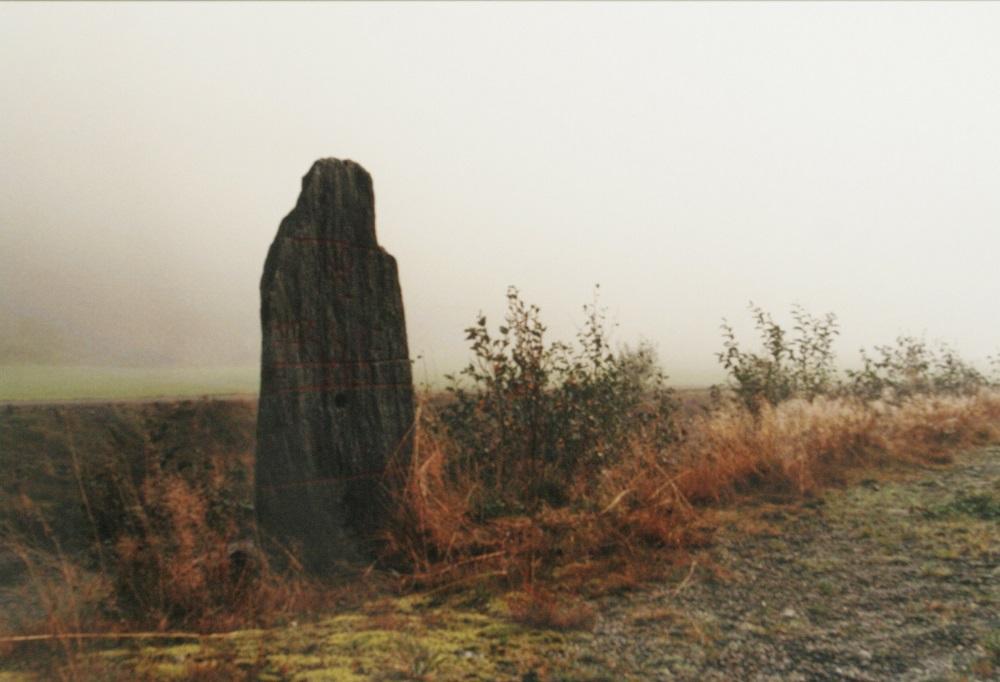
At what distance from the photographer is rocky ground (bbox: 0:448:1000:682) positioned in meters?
2.96

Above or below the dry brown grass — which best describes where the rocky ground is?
below

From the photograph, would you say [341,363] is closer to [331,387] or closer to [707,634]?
[331,387]

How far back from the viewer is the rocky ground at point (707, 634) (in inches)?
117

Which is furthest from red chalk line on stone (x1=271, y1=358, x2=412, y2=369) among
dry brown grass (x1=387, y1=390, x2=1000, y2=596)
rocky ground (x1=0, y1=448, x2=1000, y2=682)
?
rocky ground (x1=0, y1=448, x2=1000, y2=682)

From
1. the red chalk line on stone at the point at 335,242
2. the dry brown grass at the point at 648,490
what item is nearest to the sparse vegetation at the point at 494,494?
the dry brown grass at the point at 648,490

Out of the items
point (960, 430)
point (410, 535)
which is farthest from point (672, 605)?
point (960, 430)

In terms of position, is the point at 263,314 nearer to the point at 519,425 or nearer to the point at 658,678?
the point at 519,425

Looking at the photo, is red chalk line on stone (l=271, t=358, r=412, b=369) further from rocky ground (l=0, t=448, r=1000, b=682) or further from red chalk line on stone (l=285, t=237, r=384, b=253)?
rocky ground (l=0, t=448, r=1000, b=682)

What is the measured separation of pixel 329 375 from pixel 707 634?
2.67m

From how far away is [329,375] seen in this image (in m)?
4.44

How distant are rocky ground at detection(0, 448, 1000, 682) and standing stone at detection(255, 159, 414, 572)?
76 cm

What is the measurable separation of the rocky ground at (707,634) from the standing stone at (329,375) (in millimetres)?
755

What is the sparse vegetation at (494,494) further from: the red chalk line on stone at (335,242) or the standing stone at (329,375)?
the red chalk line on stone at (335,242)

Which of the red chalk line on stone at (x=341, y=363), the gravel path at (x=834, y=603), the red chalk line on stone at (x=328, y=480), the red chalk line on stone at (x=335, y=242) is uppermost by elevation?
the red chalk line on stone at (x=335, y=242)
